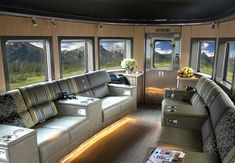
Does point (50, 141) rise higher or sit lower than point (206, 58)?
lower

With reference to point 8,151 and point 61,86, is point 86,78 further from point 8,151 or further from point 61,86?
point 8,151

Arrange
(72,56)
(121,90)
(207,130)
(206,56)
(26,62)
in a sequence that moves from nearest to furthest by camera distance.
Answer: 1. (207,130)
2. (26,62)
3. (72,56)
4. (121,90)
5. (206,56)

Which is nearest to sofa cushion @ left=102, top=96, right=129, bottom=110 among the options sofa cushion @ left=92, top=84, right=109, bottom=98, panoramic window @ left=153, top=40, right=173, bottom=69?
sofa cushion @ left=92, top=84, right=109, bottom=98

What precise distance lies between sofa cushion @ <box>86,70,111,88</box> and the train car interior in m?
0.03

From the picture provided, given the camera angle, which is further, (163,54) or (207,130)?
(163,54)

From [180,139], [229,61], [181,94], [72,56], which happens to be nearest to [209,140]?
[180,139]

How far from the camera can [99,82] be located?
5.09 meters

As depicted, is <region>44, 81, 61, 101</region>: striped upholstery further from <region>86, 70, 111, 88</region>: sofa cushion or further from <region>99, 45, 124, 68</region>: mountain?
<region>99, 45, 124, 68</region>: mountain

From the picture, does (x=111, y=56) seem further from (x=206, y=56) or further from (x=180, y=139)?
(x=180, y=139)

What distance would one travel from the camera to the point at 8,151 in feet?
7.53

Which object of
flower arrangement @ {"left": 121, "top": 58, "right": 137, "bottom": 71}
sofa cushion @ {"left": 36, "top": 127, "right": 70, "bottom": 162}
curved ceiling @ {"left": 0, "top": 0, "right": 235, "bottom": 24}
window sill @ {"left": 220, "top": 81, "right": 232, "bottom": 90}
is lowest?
sofa cushion @ {"left": 36, "top": 127, "right": 70, "bottom": 162}

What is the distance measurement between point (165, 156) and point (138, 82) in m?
3.95

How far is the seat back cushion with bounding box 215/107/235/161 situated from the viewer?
6.61 feet

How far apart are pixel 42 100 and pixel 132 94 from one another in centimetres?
223
